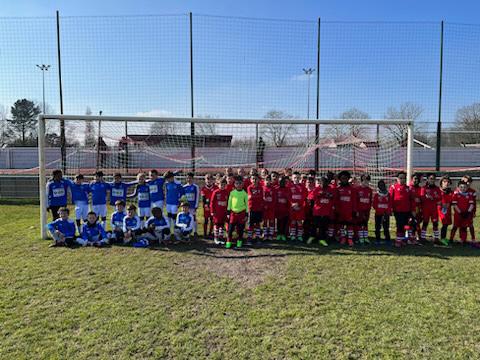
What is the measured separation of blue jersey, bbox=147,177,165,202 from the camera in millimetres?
7262

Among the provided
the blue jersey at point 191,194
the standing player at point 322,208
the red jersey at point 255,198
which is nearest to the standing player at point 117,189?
the blue jersey at point 191,194

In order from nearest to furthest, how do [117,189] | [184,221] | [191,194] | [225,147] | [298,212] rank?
[298,212] → [184,221] → [191,194] → [117,189] → [225,147]

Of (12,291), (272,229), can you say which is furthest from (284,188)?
(12,291)

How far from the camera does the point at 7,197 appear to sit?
12.9m

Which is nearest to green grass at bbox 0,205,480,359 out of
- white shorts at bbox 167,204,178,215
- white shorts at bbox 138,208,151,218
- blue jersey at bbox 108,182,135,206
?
white shorts at bbox 167,204,178,215

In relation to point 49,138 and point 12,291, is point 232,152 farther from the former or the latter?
point 12,291

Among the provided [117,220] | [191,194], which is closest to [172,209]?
[191,194]

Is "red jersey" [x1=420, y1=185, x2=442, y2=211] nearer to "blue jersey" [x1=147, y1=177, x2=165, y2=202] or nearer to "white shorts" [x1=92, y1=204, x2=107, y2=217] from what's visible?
"blue jersey" [x1=147, y1=177, x2=165, y2=202]

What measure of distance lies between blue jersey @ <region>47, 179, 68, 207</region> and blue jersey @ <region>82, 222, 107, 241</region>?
1.16 metres

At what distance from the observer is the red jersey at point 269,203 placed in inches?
270

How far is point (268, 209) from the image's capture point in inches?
271

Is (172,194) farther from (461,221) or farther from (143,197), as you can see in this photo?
(461,221)

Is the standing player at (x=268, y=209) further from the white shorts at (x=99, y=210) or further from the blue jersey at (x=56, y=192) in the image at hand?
the blue jersey at (x=56, y=192)

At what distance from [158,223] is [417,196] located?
509cm
